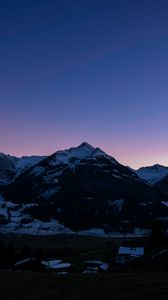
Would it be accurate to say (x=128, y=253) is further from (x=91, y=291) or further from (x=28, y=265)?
(x=91, y=291)

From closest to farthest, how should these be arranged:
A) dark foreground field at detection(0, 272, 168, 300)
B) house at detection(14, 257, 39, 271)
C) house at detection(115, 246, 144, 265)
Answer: dark foreground field at detection(0, 272, 168, 300) → house at detection(14, 257, 39, 271) → house at detection(115, 246, 144, 265)

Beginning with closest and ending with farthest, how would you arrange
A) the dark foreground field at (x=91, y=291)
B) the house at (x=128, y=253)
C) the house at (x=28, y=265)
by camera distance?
the dark foreground field at (x=91, y=291), the house at (x=28, y=265), the house at (x=128, y=253)

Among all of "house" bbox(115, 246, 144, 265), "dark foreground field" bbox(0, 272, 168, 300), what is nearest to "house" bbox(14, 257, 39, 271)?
"house" bbox(115, 246, 144, 265)

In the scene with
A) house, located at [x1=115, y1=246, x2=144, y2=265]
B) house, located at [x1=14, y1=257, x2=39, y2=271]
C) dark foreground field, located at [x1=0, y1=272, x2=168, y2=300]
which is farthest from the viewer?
house, located at [x1=115, y1=246, x2=144, y2=265]

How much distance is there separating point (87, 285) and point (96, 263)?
265 ft

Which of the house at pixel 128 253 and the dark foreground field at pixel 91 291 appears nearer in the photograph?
the dark foreground field at pixel 91 291

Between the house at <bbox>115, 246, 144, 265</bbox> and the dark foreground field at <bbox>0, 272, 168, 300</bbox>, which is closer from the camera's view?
the dark foreground field at <bbox>0, 272, 168, 300</bbox>

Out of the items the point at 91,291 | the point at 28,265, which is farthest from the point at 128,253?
the point at 91,291

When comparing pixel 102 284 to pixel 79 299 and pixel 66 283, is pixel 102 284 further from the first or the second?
pixel 79 299

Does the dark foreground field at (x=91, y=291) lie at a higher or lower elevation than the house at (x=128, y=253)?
higher

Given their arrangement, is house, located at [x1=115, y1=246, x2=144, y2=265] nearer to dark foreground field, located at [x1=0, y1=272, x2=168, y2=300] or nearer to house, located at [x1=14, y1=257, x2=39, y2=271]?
house, located at [x1=14, y1=257, x2=39, y2=271]

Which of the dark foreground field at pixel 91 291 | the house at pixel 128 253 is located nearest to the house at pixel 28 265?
the house at pixel 128 253

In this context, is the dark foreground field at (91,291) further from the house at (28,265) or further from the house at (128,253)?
the house at (128,253)

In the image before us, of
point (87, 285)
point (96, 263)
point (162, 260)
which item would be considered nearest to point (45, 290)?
point (87, 285)
